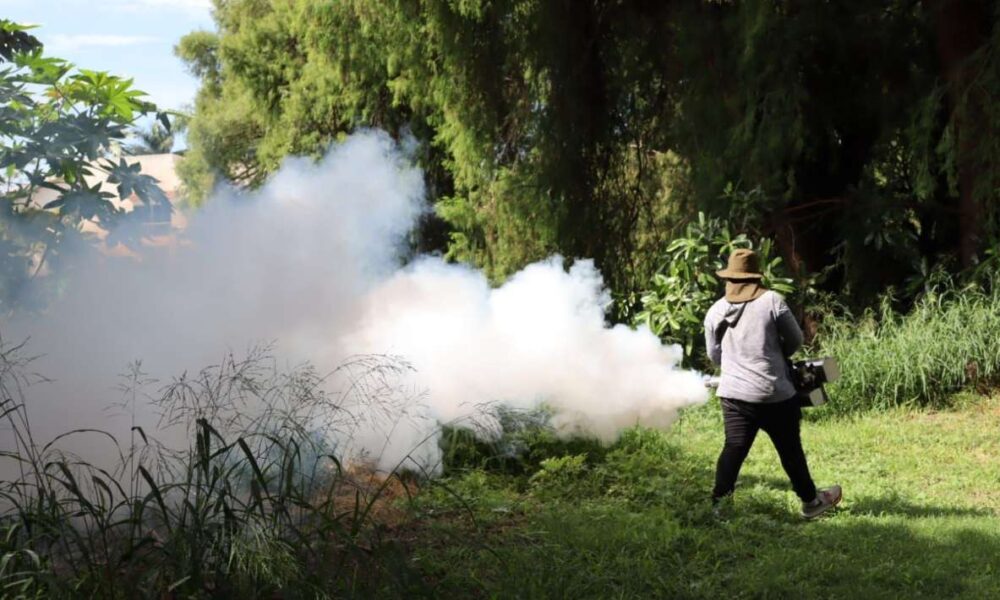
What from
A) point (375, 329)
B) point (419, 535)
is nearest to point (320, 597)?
point (419, 535)

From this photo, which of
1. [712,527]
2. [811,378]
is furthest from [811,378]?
[712,527]

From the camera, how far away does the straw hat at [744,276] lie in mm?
6824

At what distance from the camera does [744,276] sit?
6.86 metres

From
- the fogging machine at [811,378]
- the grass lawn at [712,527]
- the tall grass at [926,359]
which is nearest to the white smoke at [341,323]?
the grass lawn at [712,527]

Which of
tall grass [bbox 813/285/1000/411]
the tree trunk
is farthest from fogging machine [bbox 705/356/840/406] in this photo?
the tree trunk

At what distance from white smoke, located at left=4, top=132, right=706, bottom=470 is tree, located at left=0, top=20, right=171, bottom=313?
510 millimetres

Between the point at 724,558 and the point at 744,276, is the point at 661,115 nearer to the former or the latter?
the point at 744,276

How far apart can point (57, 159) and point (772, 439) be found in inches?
208

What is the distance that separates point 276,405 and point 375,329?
1445 millimetres

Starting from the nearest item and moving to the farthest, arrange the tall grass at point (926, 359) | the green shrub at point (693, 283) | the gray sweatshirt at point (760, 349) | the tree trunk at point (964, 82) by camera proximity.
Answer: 1. the gray sweatshirt at point (760, 349)
2. the tall grass at point (926, 359)
3. the tree trunk at point (964, 82)
4. the green shrub at point (693, 283)

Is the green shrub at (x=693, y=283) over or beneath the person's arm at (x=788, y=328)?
over

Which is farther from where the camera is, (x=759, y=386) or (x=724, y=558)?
(x=759, y=386)

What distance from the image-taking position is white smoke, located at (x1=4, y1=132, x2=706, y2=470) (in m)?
7.18

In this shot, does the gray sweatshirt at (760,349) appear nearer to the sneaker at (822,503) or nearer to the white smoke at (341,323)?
the sneaker at (822,503)
